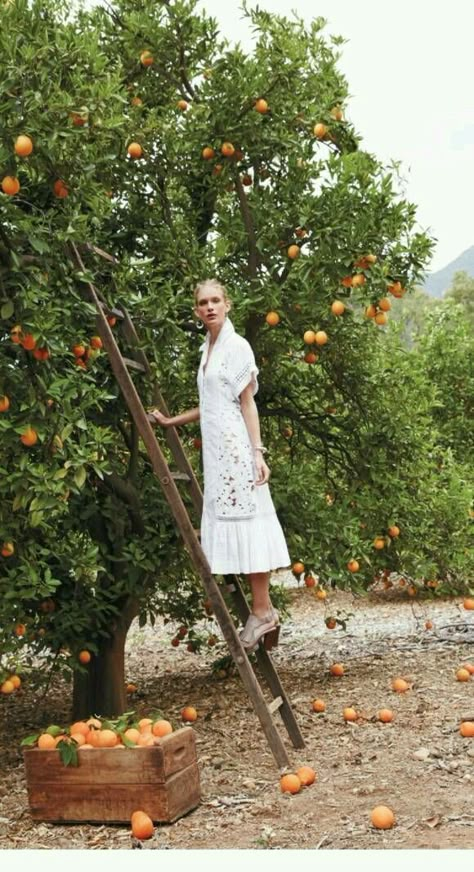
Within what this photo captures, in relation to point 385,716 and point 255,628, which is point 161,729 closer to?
point 255,628

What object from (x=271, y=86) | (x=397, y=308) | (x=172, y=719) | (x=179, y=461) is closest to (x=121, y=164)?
(x=271, y=86)

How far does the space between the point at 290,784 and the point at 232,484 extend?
4.94 feet

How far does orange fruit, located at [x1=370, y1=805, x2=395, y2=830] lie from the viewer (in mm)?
4250

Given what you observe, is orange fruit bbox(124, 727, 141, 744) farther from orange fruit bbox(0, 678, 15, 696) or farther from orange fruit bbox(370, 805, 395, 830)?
orange fruit bbox(370, 805, 395, 830)

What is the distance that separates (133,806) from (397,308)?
59729 millimetres

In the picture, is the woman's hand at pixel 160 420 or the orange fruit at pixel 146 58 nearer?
the woman's hand at pixel 160 420

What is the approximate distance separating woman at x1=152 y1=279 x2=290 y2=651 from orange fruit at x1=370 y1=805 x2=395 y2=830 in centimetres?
141

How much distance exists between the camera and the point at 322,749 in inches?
236

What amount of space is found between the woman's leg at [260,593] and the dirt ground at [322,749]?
835 mm

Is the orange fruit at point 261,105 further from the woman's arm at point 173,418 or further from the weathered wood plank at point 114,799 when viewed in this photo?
the weathered wood plank at point 114,799

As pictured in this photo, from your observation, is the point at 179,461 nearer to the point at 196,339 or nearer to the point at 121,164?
the point at 196,339

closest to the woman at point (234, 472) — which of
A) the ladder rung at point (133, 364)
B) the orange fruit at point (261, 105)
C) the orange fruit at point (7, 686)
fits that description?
the ladder rung at point (133, 364)

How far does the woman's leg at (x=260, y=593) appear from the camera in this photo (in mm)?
5523

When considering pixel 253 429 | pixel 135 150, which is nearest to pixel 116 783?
pixel 253 429
